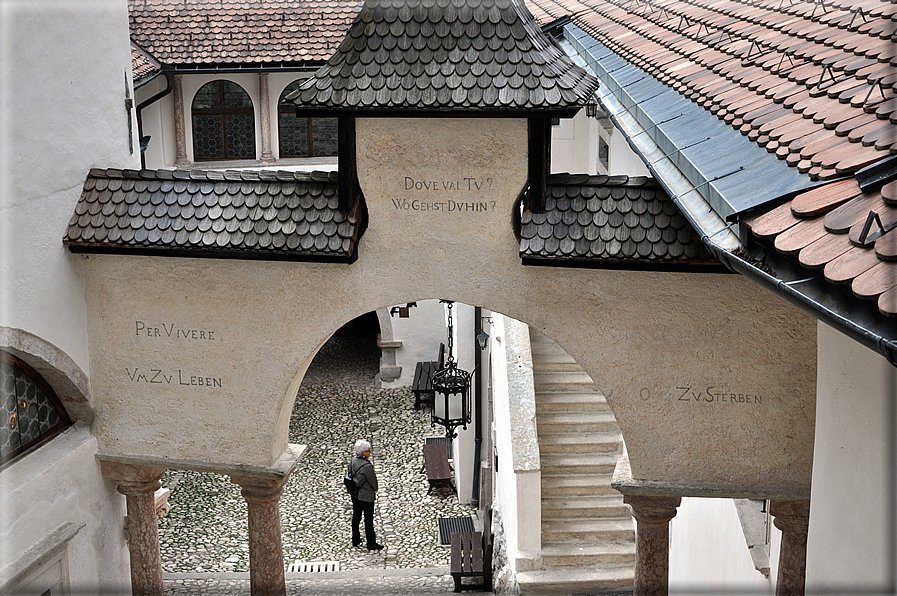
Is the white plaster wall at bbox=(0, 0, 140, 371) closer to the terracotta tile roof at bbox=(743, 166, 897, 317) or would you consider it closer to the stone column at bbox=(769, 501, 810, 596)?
the terracotta tile roof at bbox=(743, 166, 897, 317)

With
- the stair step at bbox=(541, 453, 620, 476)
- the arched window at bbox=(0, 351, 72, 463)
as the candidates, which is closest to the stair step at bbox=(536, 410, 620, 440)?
the stair step at bbox=(541, 453, 620, 476)

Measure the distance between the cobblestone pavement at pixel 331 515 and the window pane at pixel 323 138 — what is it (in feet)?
13.4

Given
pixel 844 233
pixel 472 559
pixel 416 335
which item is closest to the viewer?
pixel 844 233

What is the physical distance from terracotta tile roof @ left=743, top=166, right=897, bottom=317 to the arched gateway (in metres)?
2.00

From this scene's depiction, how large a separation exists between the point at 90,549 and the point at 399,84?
3.91 metres

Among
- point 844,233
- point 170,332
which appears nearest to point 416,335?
point 170,332

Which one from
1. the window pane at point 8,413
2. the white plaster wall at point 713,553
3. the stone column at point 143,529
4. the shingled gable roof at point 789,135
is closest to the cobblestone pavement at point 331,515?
the white plaster wall at point 713,553

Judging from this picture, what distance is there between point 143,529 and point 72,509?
713 millimetres

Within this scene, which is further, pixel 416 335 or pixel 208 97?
pixel 416 335

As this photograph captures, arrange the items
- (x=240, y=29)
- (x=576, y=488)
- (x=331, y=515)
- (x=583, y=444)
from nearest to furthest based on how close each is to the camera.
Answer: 1. (x=576, y=488)
2. (x=583, y=444)
3. (x=331, y=515)
4. (x=240, y=29)

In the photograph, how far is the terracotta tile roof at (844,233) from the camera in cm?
304

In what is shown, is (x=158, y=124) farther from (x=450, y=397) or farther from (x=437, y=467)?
(x=450, y=397)

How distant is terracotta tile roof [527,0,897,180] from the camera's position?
418 centimetres

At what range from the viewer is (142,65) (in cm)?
1421
